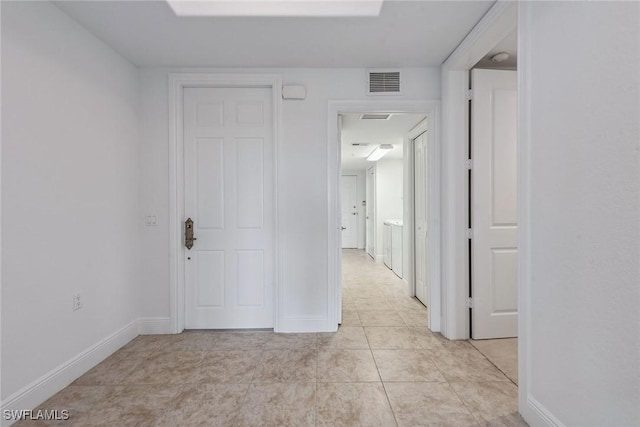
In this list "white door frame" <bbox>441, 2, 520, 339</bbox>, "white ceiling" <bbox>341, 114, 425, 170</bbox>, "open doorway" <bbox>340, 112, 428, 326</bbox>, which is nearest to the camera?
"white door frame" <bbox>441, 2, 520, 339</bbox>

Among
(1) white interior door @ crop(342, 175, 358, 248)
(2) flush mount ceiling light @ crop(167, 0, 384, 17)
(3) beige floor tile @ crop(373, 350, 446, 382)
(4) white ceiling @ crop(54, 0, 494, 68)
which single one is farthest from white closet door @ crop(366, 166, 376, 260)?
(2) flush mount ceiling light @ crop(167, 0, 384, 17)

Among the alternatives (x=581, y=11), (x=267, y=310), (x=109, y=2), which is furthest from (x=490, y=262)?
(x=109, y=2)

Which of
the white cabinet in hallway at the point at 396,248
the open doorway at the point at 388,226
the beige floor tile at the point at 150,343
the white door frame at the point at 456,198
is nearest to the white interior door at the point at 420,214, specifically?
the open doorway at the point at 388,226

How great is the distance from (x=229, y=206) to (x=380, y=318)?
198 centimetres

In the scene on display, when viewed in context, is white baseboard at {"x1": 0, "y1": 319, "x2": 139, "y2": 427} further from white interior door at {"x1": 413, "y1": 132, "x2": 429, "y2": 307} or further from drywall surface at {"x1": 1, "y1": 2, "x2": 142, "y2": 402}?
white interior door at {"x1": 413, "y1": 132, "x2": 429, "y2": 307}

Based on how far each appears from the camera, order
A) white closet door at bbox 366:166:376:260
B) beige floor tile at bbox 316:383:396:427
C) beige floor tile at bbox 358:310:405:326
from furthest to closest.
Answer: white closet door at bbox 366:166:376:260, beige floor tile at bbox 358:310:405:326, beige floor tile at bbox 316:383:396:427

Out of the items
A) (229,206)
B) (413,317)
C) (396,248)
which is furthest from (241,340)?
(396,248)

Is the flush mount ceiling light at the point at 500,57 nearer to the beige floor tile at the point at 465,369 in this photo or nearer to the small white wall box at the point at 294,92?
the small white wall box at the point at 294,92

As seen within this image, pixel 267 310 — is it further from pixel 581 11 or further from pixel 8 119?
pixel 581 11

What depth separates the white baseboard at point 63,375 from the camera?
1.63m

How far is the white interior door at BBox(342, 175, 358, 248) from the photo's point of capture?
28.5 feet

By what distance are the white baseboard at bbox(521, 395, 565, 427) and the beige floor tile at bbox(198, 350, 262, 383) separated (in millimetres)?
1674

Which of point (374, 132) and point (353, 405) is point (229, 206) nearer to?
point (353, 405)

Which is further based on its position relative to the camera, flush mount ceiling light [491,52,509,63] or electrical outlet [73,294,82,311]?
flush mount ceiling light [491,52,509,63]
